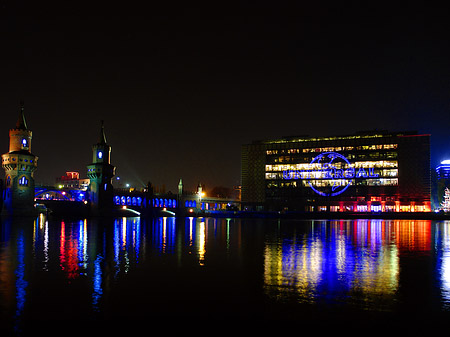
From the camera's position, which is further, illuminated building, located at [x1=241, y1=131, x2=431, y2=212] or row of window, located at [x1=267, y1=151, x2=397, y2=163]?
row of window, located at [x1=267, y1=151, x2=397, y2=163]

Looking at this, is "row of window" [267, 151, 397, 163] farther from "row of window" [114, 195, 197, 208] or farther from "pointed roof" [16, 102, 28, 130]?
"pointed roof" [16, 102, 28, 130]

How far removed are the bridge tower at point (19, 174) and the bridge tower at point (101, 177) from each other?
15142 mm

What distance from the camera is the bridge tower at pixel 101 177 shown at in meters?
120

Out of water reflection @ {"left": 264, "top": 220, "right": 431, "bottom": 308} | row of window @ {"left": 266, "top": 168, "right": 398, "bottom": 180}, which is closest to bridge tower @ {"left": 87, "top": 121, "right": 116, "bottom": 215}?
row of window @ {"left": 266, "top": 168, "right": 398, "bottom": 180}

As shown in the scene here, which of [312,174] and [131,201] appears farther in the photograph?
[312,174]

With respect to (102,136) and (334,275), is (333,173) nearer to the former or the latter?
(102,136)

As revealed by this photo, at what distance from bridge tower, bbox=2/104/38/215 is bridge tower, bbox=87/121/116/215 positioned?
49.7 ft

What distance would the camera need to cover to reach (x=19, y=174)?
109750 mm

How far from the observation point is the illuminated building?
518 feet

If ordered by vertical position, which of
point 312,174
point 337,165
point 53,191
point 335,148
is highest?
point 335,148

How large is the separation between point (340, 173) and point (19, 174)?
112983mm

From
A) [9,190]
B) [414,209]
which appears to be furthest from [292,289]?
[414,209]

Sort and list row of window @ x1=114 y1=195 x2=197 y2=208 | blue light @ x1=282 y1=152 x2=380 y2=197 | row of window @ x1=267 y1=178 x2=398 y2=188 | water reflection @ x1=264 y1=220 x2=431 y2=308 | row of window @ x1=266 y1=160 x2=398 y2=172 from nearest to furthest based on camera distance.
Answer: water reflection @ x1=264 y1=220 x2=431 y2=308
row of window @ x1=114 y1=195 x2=197 y2=208
row of window @ x1=266 y1=160 x2=398 y2=172
row of window @ x1=267 y1=178 x2=398 y2=188
blue light @ x1=282 y1=152 x2=380 y2=197

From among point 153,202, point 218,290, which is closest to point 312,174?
point 153,202
